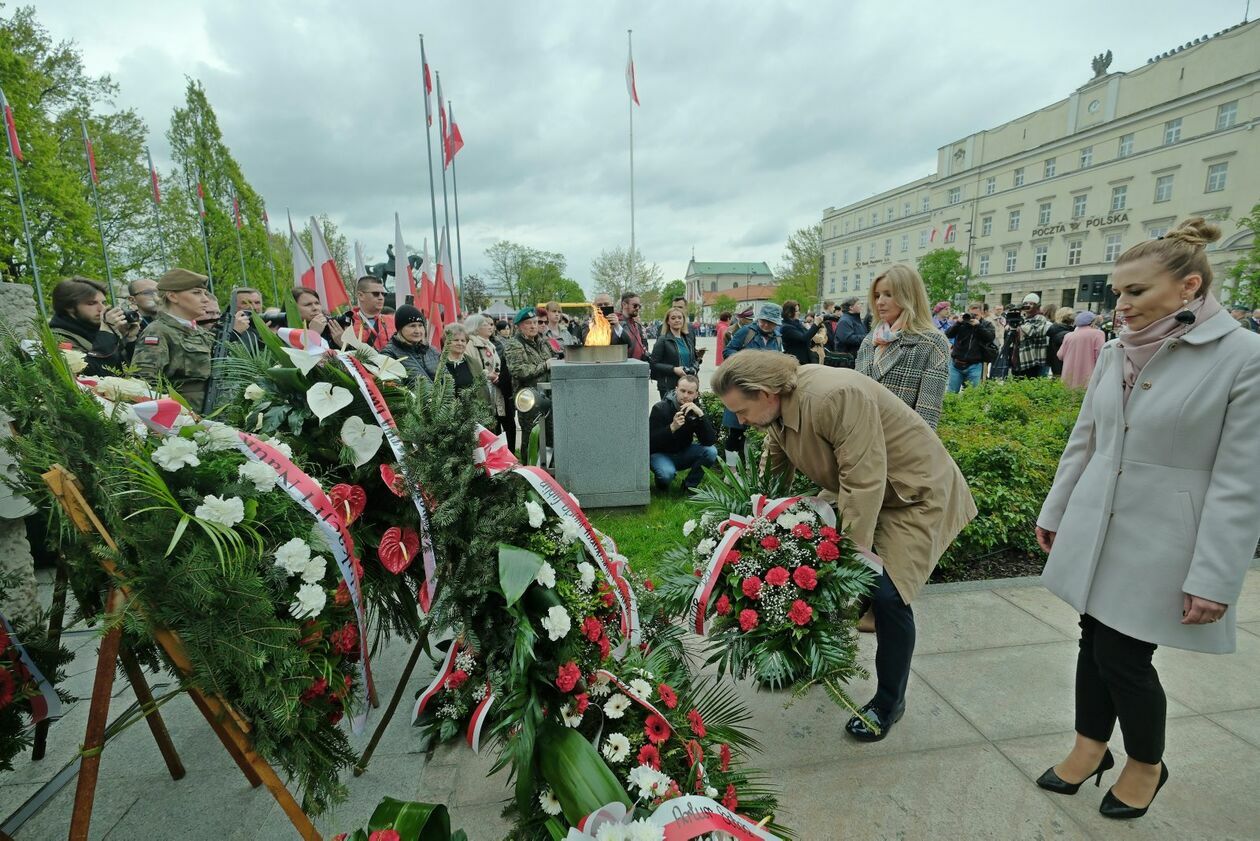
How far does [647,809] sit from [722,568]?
913 mm

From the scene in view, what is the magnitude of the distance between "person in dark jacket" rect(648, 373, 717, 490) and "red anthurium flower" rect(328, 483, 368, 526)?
4.06 metres

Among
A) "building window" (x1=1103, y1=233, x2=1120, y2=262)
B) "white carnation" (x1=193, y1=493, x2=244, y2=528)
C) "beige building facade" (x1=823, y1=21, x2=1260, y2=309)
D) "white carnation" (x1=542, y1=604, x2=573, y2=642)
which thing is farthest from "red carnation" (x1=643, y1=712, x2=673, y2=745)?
"building window" (x1=1103, y1=233, x2=1120, y2=262)

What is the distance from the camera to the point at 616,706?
74.3 inches

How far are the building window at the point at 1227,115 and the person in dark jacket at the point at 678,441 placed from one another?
164 ft

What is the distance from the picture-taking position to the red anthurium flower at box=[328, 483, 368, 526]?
1852 millimetres

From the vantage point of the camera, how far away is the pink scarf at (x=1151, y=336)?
180 cm

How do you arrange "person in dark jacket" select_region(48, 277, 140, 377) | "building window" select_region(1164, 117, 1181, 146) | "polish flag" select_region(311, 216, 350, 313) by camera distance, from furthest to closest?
"building window" select_region(1164, 117, 1181, 146) < "polish flag" select_region(311, 216, 350, 313) < "person in dark jacket" select_region(48, 277, 140, 377)

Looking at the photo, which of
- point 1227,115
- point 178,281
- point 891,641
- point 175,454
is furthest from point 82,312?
point 1227,115

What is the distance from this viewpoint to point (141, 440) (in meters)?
1.62

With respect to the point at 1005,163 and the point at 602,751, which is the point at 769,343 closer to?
the point at 602,751

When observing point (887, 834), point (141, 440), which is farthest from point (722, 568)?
point (141, 440)

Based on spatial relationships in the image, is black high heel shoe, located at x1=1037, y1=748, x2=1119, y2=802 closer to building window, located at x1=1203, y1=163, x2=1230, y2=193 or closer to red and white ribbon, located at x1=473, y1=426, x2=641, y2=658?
red and white ribbon, located at x1=473, y1=426, x2=641, y2=658

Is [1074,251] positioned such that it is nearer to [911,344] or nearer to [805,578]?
[911,344]

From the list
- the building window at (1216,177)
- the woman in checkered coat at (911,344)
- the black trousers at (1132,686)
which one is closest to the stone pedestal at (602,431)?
the woman in checkered coat at (911,344)
